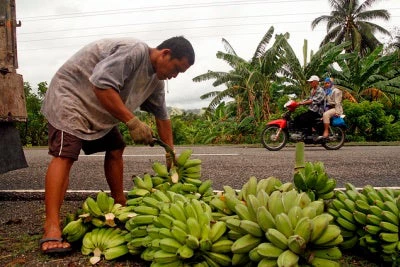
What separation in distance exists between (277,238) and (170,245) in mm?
476

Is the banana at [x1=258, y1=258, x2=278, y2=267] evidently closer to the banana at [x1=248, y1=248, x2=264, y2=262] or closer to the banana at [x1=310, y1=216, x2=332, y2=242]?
the banana at [x1=248, y1=248, x2=264, y2=262]

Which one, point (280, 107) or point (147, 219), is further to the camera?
point (280, 107)

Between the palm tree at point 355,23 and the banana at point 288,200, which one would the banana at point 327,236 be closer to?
the banana at point 288,200

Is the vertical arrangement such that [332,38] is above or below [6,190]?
above

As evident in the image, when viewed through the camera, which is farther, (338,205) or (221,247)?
(338,205)

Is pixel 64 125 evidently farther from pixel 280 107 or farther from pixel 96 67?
pixel 280 107

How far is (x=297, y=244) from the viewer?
60.1 inches

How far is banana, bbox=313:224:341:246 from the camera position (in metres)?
1.58

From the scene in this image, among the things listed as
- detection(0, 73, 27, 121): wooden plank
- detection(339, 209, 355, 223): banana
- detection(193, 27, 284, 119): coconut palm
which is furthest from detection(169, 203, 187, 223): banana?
detection(193, 27, 284, 119): coconut palm

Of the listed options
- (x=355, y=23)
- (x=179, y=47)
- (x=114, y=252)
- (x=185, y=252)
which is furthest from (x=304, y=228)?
(x=355, y=23)

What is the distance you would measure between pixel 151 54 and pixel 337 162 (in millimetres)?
4642

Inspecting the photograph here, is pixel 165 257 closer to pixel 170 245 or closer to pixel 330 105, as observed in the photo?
pixel 170 245

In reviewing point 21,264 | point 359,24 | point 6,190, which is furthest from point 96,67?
point 359,24

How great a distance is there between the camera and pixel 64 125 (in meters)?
2.47
